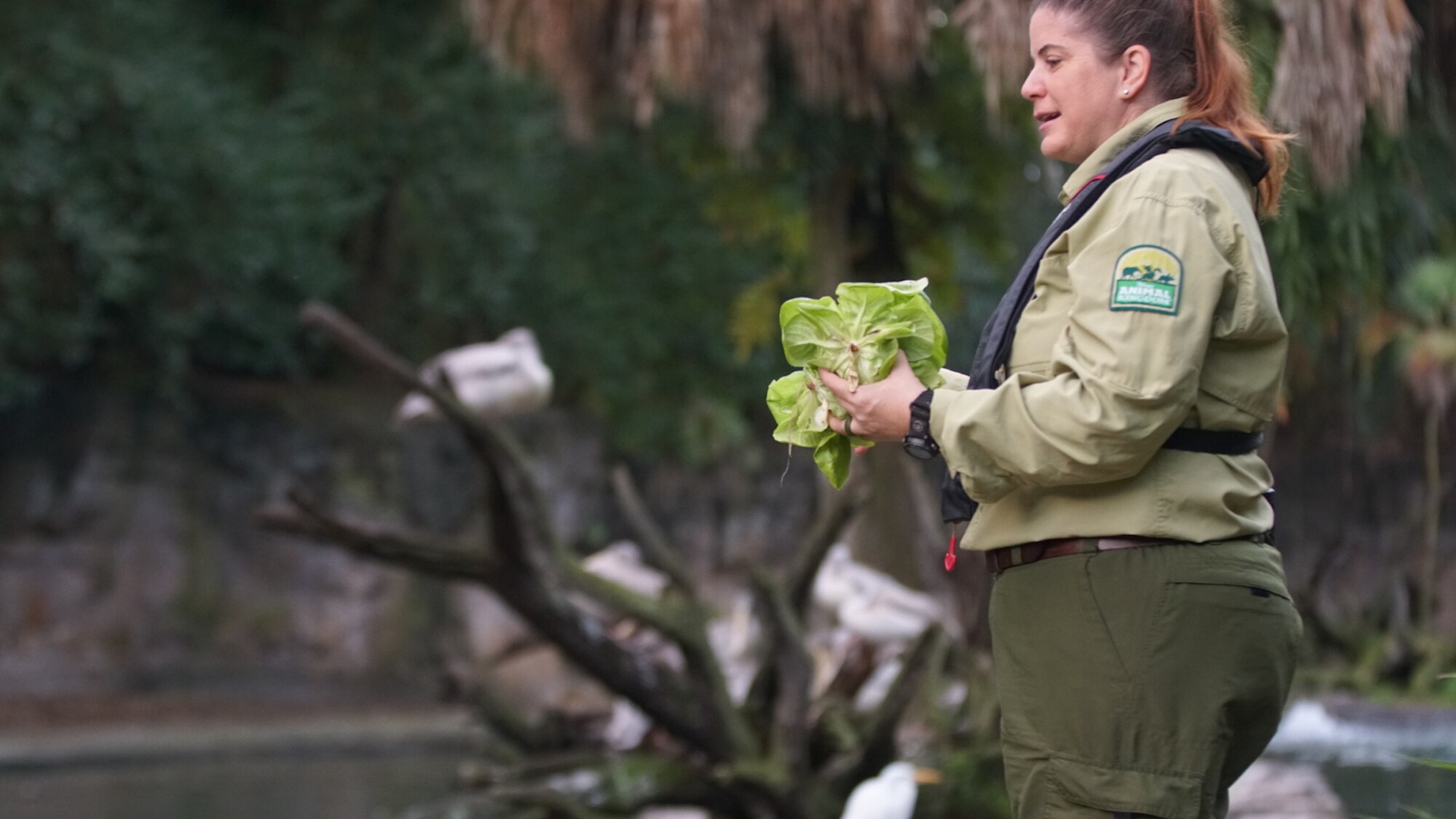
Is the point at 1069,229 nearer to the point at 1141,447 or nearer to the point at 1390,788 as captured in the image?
the point at 1141,447

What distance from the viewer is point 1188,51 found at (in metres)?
1.78

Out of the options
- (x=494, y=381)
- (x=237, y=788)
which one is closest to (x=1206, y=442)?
(x=494, y=381)

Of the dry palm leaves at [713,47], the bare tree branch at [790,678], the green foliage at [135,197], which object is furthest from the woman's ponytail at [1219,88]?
the green foliage at [135,197]

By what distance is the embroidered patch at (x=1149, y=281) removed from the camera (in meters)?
1.57

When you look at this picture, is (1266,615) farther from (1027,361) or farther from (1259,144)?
(1259,144)

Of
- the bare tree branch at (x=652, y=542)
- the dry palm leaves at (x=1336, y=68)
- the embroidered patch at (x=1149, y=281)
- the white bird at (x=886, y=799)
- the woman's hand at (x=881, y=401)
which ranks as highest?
the dry palm leaves at (x=1336, y=68)

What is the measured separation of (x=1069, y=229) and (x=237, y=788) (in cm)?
779

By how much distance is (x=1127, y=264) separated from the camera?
159cm

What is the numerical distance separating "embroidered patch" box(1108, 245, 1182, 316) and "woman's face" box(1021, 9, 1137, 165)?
10.1 inches

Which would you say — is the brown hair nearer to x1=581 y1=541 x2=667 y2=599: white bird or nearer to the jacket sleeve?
the jacket sleeve

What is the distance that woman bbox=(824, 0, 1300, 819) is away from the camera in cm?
159

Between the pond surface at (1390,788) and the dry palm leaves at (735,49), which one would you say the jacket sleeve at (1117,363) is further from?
the dry palm leaves at (735,49)

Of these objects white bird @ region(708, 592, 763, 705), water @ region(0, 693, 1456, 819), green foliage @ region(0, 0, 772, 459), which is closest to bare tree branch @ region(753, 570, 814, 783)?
white bird @ region(708, 592, 763, 705)

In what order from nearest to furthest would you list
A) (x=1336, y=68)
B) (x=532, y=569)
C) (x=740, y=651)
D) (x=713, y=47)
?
(x=1336, y=68)
(x=532, y=569)
(x=713, y=47)
(x=740, y=651)
